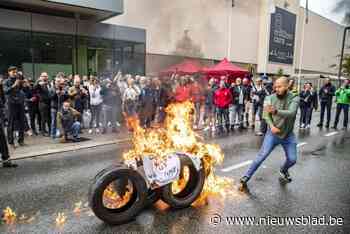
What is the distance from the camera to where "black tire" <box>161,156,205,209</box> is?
3.46m

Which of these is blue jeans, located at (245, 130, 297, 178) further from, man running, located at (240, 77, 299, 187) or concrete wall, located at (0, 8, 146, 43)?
concrete wall, located at (0, 8, 146, 43)

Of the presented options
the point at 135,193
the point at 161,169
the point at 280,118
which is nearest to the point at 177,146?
the point at 161,169

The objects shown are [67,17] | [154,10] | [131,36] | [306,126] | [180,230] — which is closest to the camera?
[180,230]

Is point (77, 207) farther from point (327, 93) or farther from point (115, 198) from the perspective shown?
point (327, 93)

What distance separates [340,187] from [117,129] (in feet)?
21.2

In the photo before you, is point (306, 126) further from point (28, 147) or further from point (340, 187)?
point (28, 147)

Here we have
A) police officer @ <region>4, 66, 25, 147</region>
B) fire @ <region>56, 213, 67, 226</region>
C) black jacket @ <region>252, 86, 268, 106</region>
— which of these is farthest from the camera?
black jacket @ <region>252, 86, 268, 106</region>

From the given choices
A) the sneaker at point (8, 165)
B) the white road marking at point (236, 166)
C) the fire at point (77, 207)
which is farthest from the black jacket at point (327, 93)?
the sneaker at point (8, 165)

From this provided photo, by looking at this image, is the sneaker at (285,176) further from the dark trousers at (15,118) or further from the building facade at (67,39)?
the building facade at (67,39)

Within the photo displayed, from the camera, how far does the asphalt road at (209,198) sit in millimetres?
3098

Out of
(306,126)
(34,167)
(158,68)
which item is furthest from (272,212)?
(158,68)

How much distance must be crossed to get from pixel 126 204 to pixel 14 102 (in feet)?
15.7

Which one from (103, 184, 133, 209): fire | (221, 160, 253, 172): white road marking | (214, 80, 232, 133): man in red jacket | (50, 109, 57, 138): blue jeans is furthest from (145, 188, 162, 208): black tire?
(214, 80, 232, 133): man in red jacket

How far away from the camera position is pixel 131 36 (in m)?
15.6
